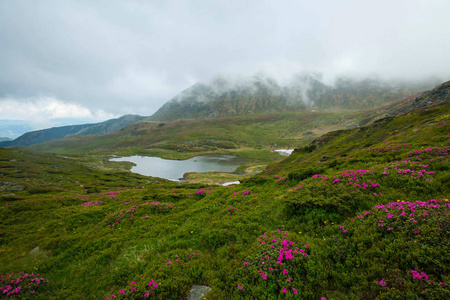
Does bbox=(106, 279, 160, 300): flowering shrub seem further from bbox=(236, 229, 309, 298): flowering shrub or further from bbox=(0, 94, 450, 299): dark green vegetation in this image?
bbox=(236, 229, 309, 298): flowering shrub

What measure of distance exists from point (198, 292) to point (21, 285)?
1043cm

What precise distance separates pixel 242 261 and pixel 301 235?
379 cm

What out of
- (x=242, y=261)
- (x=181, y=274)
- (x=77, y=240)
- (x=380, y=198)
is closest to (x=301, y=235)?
(x=242, y=261)

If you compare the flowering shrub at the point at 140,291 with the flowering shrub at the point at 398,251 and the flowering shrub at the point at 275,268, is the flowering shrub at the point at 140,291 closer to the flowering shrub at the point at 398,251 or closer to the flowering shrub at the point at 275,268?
the flowering shrub at the point at 275,268

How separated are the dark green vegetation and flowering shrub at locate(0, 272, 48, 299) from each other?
21 cm

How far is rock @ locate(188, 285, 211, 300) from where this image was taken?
25.3 feet

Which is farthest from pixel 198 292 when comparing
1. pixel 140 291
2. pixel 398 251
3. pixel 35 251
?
pixel 35 251

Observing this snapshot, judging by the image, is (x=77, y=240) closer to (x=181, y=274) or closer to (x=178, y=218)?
(x=178, y=218)

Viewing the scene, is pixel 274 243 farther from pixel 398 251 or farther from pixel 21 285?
pixel 21 285

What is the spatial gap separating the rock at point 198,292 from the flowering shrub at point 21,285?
29.7 ft

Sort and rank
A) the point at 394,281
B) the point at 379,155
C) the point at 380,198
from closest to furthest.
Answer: the point at 394,281
the point at 380,198
the point at 379,155

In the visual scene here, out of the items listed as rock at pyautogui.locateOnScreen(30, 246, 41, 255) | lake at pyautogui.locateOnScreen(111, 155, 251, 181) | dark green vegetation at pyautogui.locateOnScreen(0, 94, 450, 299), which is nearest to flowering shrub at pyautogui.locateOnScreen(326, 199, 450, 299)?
dark green vegetation at pyautogui.locateOnScreen(0, 94, 450, 299)

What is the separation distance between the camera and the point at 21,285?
970cm

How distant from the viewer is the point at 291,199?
12.8 m
